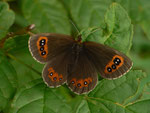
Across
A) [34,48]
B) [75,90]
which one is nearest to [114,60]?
[75,90]

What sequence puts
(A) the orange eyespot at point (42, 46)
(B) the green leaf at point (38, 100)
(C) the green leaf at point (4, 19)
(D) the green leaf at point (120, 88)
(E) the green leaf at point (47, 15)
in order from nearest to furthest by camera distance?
(B) the green leaf at point (38, 100)
(D) the green leaf at point (120, 88)
(A) the orange eyespot at point (42, 46)
(C) the green leaf at point (4, 19)
(E) the green leaf at point (47, 15)

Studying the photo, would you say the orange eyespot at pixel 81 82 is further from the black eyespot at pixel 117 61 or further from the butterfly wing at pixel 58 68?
the black eyespot at pixel 117 61

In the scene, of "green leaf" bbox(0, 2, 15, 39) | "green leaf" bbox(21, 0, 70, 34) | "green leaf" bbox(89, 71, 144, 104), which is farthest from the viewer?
"green leaf" bbox(21, 0, 70, 34)

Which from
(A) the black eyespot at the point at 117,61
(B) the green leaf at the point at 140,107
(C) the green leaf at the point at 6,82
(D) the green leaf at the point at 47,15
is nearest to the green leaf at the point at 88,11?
(D) the green leaf at the point at 47,15

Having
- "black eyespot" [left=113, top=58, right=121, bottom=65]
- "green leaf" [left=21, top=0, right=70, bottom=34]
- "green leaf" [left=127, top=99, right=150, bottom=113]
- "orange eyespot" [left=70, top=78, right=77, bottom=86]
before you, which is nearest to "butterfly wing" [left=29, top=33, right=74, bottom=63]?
"orange eyespot" [left=70, top=78, right=77, bottom=86]

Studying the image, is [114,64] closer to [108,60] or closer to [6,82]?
[108,60]

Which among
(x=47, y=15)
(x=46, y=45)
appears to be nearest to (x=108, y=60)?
(x=46, y=45)

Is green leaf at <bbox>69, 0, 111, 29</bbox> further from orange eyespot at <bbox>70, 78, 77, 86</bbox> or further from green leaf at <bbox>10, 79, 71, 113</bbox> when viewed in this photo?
green leaf at <bbox>10, 79, 71, 113</bbox>
